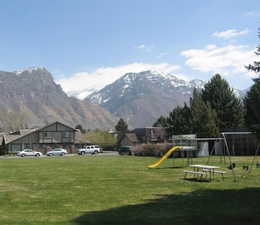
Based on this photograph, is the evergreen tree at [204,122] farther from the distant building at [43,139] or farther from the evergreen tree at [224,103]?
the distant building at [43,139]

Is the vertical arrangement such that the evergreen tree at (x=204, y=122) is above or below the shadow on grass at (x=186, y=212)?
above

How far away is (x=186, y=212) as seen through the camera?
13.0 m

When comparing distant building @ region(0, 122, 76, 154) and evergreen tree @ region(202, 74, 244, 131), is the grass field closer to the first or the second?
evergreen tree @ region(202, 74, 244, 131)

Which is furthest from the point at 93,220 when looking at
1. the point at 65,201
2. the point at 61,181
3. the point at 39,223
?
the point at 61,181

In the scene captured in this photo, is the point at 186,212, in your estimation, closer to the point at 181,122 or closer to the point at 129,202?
the point at 129,202

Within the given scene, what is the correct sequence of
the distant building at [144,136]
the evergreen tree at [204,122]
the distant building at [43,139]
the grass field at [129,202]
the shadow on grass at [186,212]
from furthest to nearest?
the distant building at [144,136] → the distant building at [43,139] → the evergreen tree at [204,122] → the grass field at [129,202] → the shadow on grass at [186,212]

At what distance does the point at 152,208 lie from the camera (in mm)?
13812

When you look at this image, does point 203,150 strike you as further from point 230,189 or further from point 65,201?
point 65,201

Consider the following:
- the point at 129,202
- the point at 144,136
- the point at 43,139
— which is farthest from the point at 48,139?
the point at 129,202

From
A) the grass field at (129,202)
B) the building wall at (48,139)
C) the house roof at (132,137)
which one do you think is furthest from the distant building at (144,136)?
the grass field at (129,202)

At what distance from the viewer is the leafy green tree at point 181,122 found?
7319 centimetres

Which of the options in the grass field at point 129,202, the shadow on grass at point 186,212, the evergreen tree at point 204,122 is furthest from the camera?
the evergreen tree at point 204,122

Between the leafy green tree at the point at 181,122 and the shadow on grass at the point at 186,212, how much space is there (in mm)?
55086

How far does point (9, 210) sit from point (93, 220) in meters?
3.17
